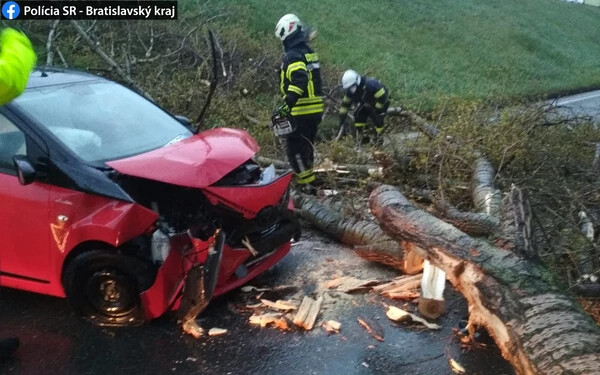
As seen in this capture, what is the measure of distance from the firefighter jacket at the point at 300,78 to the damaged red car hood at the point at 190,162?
2.53 metres

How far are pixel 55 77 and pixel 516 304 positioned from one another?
3704 mm

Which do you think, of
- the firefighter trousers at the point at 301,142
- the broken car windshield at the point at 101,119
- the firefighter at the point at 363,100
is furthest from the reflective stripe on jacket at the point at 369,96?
the broken car windshield at the point at 101,119

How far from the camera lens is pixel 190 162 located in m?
3.82

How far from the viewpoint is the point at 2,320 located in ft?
13.2

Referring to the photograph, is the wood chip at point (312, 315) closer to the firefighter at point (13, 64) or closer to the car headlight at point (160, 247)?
the car headlight at point (160, 247)

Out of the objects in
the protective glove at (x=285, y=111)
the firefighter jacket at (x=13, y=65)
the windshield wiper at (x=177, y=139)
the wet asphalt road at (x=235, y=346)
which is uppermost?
the firefighter jacket at (x=13, y=65)

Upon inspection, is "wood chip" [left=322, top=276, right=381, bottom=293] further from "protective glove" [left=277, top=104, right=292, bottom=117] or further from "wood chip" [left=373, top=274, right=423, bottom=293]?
"protective glove" [left=277, top=104, right=292, bottom=117]

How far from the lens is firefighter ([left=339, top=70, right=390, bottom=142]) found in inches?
360

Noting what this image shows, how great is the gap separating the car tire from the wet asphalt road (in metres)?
0.10

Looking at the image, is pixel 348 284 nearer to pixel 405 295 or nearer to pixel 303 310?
pixel 405 295

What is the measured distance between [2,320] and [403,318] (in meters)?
2.72

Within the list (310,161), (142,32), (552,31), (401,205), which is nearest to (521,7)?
(552,31)

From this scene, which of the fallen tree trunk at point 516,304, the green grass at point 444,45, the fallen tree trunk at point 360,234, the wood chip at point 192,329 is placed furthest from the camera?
the green grass at point 444,45

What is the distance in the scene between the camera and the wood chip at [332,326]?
12.7ft
